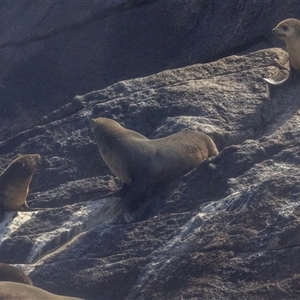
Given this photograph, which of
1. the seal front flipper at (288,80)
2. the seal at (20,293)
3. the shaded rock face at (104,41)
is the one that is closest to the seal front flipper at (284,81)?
the seal front flipper at (288,80)

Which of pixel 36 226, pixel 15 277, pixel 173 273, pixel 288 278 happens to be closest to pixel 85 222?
pixel 36 226

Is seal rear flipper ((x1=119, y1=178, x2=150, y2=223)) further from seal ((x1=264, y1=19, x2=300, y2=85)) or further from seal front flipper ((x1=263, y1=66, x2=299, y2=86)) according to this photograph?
seal ((x1=264, y1=19, x2=300, y2=85))

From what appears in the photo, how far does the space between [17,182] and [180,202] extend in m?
2.93

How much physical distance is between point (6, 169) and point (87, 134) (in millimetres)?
1168

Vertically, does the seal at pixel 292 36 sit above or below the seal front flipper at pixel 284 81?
above

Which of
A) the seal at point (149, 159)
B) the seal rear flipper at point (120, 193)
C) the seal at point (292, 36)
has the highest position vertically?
the seal at point (292, 36)

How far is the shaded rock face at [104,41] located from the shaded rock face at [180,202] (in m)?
1.48

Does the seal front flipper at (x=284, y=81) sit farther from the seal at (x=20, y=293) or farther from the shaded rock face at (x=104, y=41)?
the seal at (x=20, y=293)

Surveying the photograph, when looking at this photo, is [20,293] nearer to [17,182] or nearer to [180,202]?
[180,202]

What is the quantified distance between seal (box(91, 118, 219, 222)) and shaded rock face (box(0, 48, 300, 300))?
0.73 feet

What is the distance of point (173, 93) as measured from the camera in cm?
1030

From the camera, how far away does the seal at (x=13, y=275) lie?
7609 millimetres

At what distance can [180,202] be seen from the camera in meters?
8.08

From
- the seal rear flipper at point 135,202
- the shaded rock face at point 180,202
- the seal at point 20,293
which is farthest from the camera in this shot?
the seal rear flipper at point 135,202
